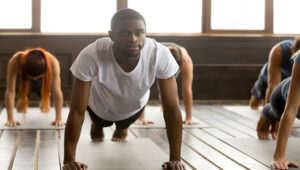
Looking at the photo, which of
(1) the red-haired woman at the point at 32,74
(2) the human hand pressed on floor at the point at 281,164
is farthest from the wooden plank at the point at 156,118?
(2) the human hand pressed on floor at the point at 281,164

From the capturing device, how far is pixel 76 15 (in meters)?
5.94

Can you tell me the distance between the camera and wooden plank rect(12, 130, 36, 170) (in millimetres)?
2527

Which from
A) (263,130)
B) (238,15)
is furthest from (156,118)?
(238,15)

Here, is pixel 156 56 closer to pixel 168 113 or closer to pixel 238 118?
pixel 168 113

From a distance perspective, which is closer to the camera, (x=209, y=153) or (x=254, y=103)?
(x=209, y=153)

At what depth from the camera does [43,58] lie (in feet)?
12.5

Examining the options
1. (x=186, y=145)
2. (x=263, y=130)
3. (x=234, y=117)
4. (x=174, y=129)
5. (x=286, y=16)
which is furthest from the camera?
(x=286, y=16)

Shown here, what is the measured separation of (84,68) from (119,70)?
0.68 ft

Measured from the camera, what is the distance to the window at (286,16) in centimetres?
626

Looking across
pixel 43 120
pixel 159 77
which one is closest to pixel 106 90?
pixel 159 77

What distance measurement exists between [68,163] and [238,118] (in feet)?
8.40

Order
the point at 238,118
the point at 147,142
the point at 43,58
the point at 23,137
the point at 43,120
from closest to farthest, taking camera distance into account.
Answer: the point at 147,142
the point at 23,137
the point at 43,58
the point at 43,120
the point at 238,118

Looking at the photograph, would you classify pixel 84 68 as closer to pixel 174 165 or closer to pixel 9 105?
pixel 174 165

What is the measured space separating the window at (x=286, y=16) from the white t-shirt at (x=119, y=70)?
411cm
